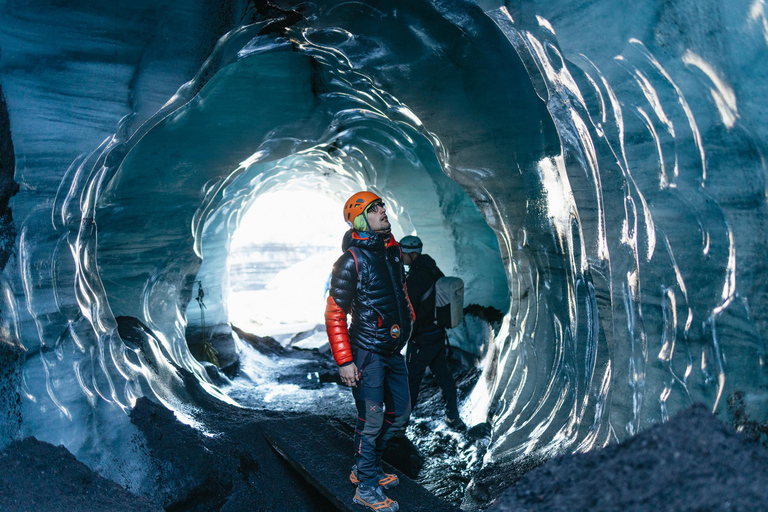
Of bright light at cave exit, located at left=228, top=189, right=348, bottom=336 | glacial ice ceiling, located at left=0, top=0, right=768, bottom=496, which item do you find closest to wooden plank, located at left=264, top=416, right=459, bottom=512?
glacial ice ceiling, located at left=0, top=0, right=768, bottom=496

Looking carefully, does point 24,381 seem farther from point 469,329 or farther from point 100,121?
point 469,329

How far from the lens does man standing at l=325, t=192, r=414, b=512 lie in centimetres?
314

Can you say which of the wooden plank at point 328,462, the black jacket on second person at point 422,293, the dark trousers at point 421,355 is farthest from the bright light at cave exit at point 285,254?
the wooden plank at point 328,462

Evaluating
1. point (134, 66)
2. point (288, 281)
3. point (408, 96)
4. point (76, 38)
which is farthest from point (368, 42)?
point (288, 281)

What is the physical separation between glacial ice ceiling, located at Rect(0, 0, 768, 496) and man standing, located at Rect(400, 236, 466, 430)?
892 millimetres

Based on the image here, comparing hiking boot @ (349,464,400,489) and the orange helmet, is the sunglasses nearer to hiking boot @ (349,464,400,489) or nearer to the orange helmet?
the orange helmet

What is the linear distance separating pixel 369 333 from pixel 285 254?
15.8 m

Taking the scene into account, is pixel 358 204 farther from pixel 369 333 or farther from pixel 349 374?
pixel 349 374

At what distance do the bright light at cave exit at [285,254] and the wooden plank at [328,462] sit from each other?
9927mm

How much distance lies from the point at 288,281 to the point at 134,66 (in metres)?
13.4

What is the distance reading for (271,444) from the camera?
4215mm

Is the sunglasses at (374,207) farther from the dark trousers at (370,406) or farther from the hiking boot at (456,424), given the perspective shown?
the hiking boot at (456,424)

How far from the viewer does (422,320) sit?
197 inches

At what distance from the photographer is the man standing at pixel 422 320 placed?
4945 mm
